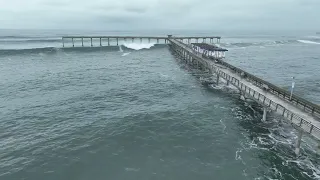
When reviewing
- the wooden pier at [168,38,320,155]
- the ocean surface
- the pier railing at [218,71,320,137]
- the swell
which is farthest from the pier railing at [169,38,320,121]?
the swell

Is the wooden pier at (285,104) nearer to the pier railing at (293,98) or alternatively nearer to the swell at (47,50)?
the pier railing at (293,98)

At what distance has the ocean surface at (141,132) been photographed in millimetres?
30219

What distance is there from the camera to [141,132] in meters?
39.3

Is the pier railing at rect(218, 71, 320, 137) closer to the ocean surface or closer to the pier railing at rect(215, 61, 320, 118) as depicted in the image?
the pier railing at rect(215, 61, 320, 118)

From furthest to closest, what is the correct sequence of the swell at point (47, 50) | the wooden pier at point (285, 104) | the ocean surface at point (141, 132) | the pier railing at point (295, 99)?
1. the swell at point (47, 50)
2. the pier railing at point (295, 99)
3. the wooden pier at point (285, 104)
4. the ocean surface at point (141, 132)

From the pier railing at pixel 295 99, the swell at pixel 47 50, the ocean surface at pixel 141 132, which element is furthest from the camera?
the swell at pixel 47 50

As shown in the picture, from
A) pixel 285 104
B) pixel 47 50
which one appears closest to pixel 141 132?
pixel 285 104

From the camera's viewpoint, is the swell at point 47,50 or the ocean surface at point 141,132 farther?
the swell at point 47,50

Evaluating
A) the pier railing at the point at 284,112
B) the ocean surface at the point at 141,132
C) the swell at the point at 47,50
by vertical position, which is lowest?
the ocean surface at the point at 141,132

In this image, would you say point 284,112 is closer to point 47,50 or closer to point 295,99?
point 295,99

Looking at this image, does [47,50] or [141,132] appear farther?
[47,50]

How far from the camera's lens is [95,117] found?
4441 centimetres

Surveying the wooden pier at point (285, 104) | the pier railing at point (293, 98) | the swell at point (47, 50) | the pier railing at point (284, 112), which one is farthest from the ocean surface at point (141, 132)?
the swell at point (47, 50)

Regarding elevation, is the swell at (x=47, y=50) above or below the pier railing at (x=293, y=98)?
above
